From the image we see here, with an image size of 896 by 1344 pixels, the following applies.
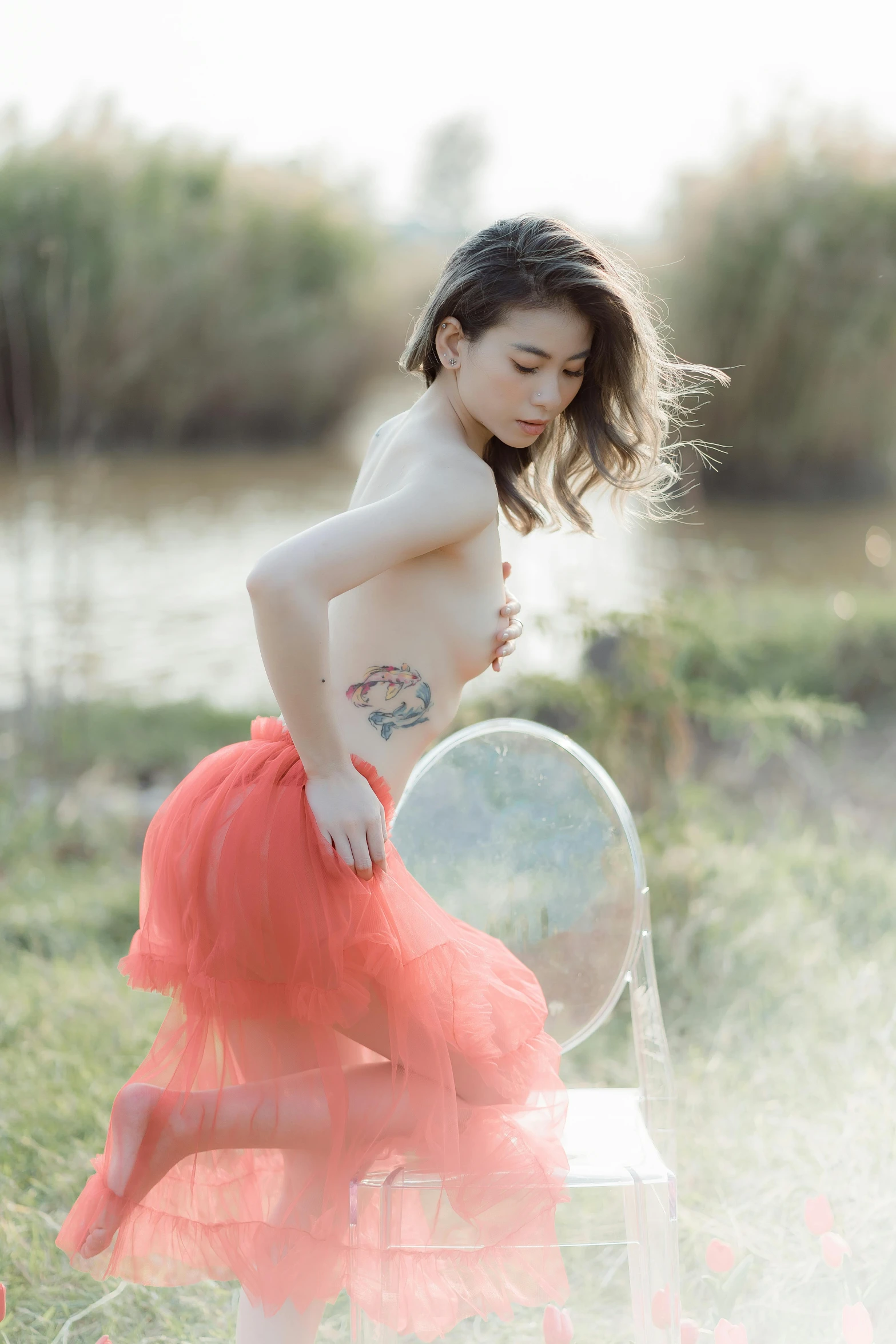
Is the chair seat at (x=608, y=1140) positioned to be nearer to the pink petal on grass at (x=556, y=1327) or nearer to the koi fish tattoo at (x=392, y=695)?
the pink petal on grass at (x=556, y=1327)

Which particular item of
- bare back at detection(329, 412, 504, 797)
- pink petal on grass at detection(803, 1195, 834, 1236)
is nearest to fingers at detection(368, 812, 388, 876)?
bare back at detection(329, 412, 504, 797)

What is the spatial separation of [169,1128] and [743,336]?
18.7 feet

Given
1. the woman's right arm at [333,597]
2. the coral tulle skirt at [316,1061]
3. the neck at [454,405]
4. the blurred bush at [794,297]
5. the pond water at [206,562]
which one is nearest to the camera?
the woman's right arm at [333,597]

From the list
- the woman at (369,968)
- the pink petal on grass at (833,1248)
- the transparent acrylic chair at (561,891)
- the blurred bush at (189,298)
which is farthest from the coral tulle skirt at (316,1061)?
the blurred bush at (189,298)

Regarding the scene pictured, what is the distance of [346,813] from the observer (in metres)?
1.10

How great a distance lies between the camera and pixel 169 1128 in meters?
1.14

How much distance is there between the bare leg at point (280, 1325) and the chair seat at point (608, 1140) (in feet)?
0.99

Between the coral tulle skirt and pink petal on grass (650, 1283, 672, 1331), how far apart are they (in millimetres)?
99

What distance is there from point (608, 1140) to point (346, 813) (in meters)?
0.48

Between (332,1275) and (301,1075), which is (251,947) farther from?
(332,1275)

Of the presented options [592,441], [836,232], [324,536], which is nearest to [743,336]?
[836,232]

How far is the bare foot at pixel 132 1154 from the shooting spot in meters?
1.13

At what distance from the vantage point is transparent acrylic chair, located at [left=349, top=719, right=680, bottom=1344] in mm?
1396

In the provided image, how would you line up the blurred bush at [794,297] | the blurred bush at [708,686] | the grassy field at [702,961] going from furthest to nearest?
1. the blurred bush at [794,297]
2. the blurred bush at [708,686]
3. the grassy field at [702,961]
